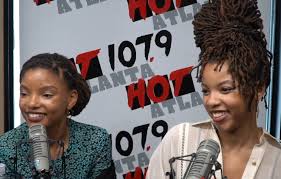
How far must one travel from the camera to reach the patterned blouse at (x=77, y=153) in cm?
164

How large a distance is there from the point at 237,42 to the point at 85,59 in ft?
3.15

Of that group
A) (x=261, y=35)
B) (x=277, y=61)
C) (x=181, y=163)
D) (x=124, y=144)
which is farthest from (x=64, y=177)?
(x=277, y=61)

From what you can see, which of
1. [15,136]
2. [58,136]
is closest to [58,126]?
[58,136]

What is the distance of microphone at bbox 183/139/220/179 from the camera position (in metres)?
0.92

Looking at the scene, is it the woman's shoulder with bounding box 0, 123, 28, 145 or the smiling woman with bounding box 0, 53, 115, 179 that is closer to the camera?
the smiling woman with bounding box 0, 53, 115, 179

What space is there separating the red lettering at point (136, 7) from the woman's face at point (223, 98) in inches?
34.3

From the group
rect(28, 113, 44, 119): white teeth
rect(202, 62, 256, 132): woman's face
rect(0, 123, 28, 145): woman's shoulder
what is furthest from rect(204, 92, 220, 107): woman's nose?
rect(0, 123, 28, 145): woman's shoulder

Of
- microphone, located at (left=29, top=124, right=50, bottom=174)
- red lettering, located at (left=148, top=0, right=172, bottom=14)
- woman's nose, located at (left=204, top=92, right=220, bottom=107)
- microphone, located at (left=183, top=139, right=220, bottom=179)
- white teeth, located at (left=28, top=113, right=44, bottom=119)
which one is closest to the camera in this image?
microphone, located at (left=183, top=139, right=220, bottom=179)

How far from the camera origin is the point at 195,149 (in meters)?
1.41

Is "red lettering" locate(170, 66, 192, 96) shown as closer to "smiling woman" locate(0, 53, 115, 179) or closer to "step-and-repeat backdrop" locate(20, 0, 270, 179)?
"step-and-repeat backdrop" locate(20, 0, 270, 179)

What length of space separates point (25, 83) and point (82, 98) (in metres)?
0.25

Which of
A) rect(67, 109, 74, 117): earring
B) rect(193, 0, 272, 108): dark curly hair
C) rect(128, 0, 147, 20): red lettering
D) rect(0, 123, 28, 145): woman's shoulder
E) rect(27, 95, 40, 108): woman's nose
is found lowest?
rect(0, 123, 28, 145): woman's shoulder

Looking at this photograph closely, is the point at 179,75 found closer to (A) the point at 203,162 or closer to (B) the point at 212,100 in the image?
(B) the point at 212,100

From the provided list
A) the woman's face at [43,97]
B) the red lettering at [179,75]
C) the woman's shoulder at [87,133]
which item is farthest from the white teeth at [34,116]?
the red lettering at [179,75]
